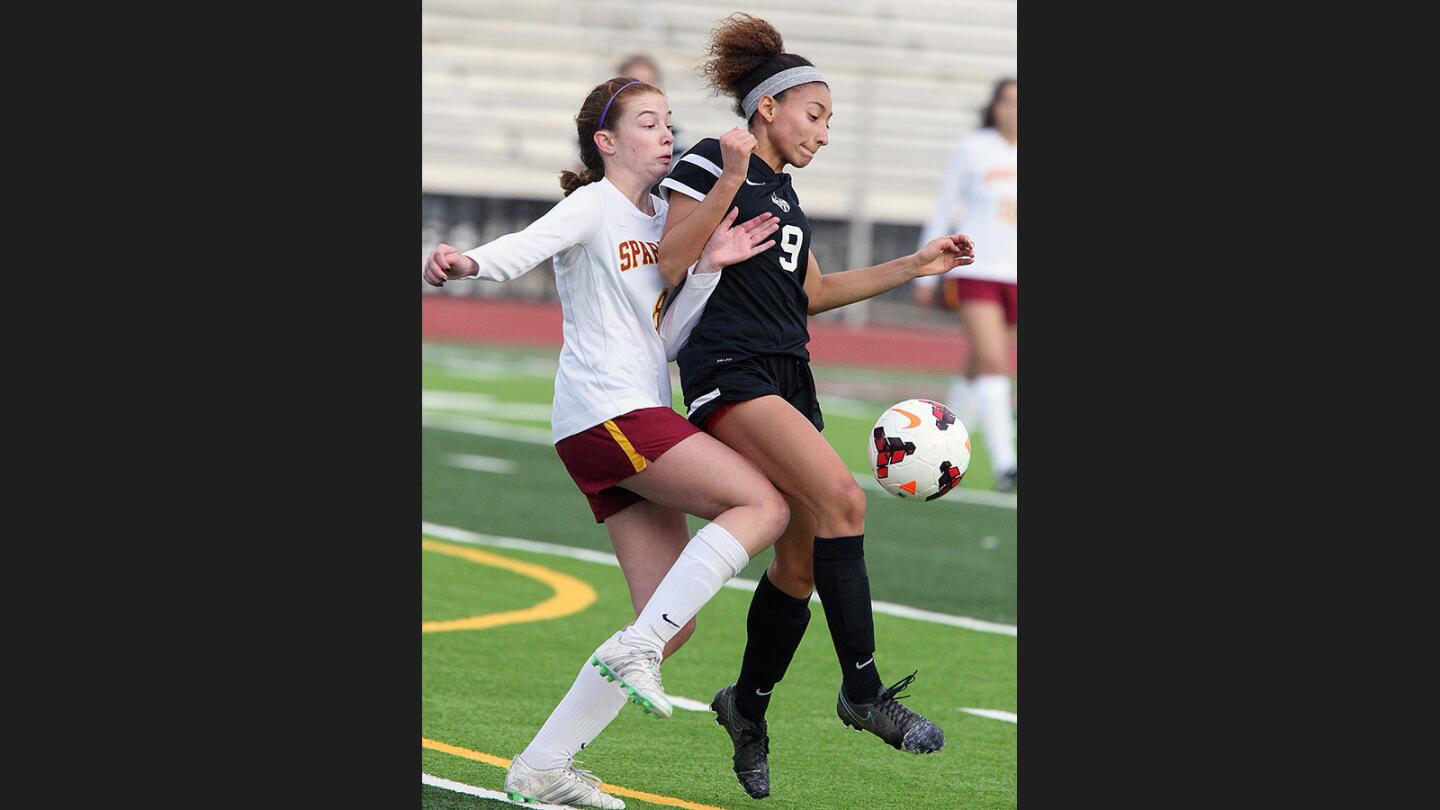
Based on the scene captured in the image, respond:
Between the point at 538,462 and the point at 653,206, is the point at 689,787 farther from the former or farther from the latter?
the point at 538,462

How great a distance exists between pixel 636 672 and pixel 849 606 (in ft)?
2.41

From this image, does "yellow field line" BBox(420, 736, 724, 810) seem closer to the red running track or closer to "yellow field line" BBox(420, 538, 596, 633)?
"yellow field line" BBox(420, 538, 596, 633)

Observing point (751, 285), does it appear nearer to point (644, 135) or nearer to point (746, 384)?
point (746, 384)

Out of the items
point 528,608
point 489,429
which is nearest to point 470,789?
point 528,608

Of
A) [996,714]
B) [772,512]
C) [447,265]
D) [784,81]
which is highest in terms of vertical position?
[784,81]

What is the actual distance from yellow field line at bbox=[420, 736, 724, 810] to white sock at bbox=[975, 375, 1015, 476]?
6.28m

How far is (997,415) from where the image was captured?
11.4 metres

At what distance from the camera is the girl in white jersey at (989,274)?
37.5 ft

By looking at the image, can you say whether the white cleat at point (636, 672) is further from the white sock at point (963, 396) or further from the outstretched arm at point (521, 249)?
the white sock at point (963, 396)

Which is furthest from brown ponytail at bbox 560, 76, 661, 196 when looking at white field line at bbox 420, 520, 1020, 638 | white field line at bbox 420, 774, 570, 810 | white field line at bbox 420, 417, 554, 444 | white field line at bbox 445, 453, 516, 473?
white field line at bbox 420, 417, 554, 444

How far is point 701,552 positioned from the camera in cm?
483

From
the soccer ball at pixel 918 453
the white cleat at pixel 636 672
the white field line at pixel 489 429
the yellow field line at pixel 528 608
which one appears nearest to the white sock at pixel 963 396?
the white field line at pixel 489 429

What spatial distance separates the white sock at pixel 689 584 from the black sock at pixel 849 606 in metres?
0.33

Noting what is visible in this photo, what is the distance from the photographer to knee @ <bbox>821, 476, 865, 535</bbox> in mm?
4961
